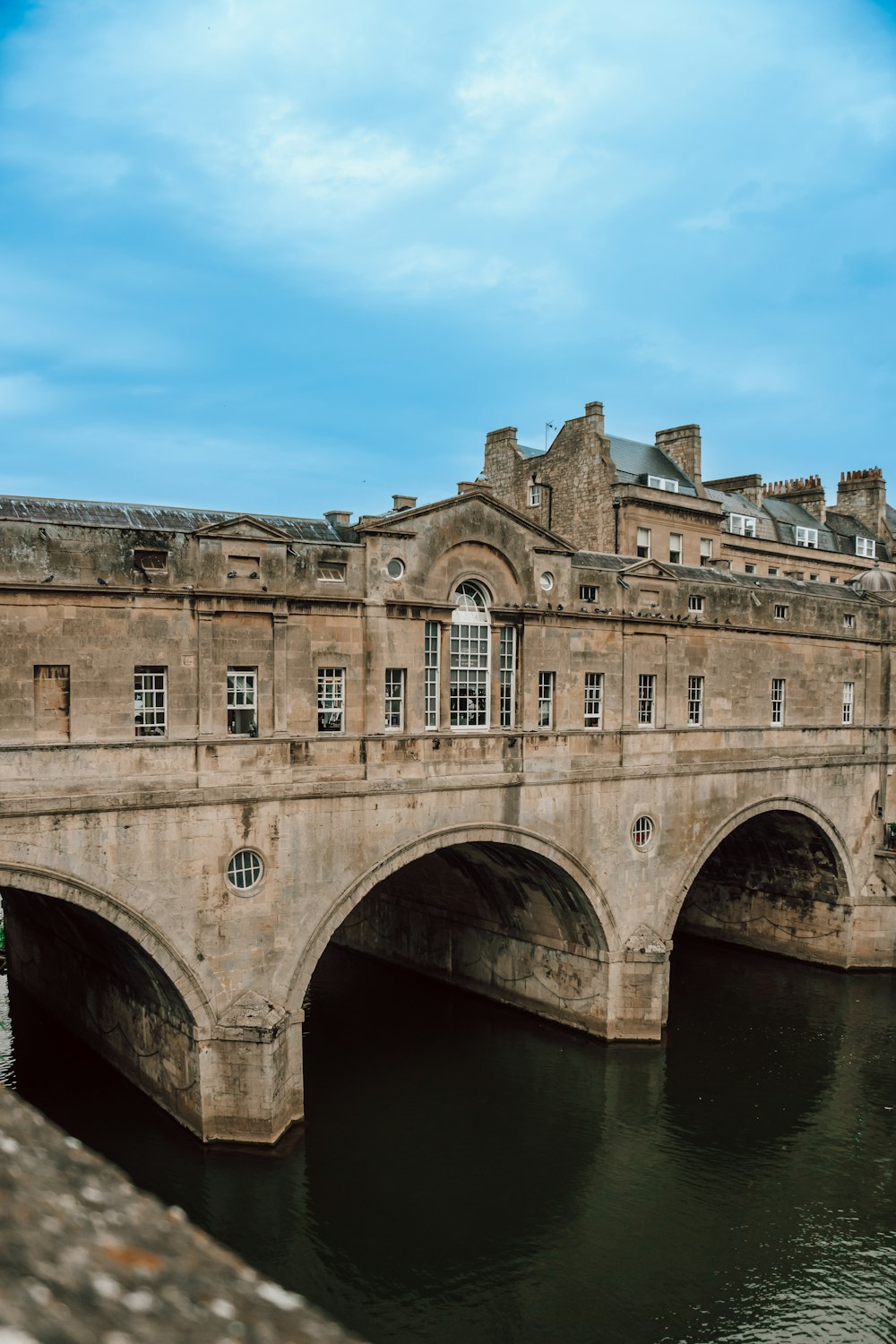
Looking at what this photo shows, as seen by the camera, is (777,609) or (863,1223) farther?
(777,609)

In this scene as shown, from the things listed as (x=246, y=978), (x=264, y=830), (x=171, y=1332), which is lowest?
(x=246, y=978)

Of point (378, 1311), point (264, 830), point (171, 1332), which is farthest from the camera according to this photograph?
point (264, 830)

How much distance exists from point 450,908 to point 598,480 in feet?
61.9

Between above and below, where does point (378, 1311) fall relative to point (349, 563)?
below

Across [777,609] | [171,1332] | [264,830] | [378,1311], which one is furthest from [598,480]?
[171,1332]

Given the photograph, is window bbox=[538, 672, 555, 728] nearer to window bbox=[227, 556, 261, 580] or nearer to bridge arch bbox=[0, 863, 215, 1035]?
window bbox=[227, 556, 261, 580]

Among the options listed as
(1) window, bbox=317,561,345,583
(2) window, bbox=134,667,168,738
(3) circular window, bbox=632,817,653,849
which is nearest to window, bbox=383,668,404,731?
(1) window, bbox=317,561,345,583

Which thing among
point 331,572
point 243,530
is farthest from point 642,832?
point 243,530

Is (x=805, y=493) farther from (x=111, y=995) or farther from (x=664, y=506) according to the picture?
(x=111, y=995)

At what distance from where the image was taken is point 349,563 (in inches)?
903

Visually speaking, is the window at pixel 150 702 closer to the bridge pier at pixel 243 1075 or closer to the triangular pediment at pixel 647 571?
the bridge pier at pixel 243 1075

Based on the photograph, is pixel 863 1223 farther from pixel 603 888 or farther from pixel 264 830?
pixel 264 830

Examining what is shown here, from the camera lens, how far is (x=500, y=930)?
31.4 m

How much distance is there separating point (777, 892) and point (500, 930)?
12.8 meters
